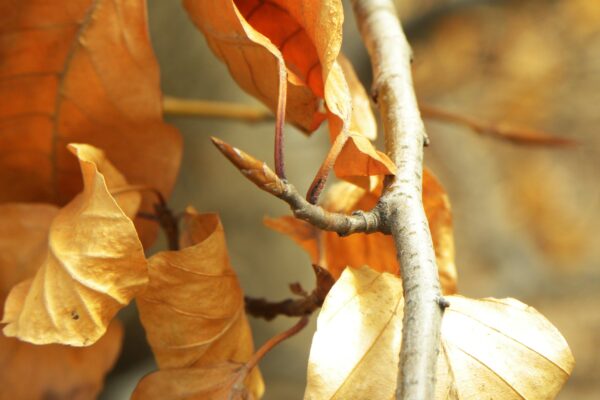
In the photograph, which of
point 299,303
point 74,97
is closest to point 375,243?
point 299,303

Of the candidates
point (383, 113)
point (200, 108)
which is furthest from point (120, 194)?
point (200, 108)

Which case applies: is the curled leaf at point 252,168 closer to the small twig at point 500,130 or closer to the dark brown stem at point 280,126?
the dark brown stem at point 280,126

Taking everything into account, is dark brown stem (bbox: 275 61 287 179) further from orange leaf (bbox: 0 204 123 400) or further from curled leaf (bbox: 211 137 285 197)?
orange leaf (bbox: 0 204 123 400)

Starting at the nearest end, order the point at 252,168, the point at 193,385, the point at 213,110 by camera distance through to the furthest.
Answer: the point at 252,168, the point at 193,385, the point at 213,110

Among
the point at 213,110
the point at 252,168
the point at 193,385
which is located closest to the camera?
the point at 252,168

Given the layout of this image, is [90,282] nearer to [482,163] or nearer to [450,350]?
[450,350]

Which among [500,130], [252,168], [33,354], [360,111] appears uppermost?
[500,130]
